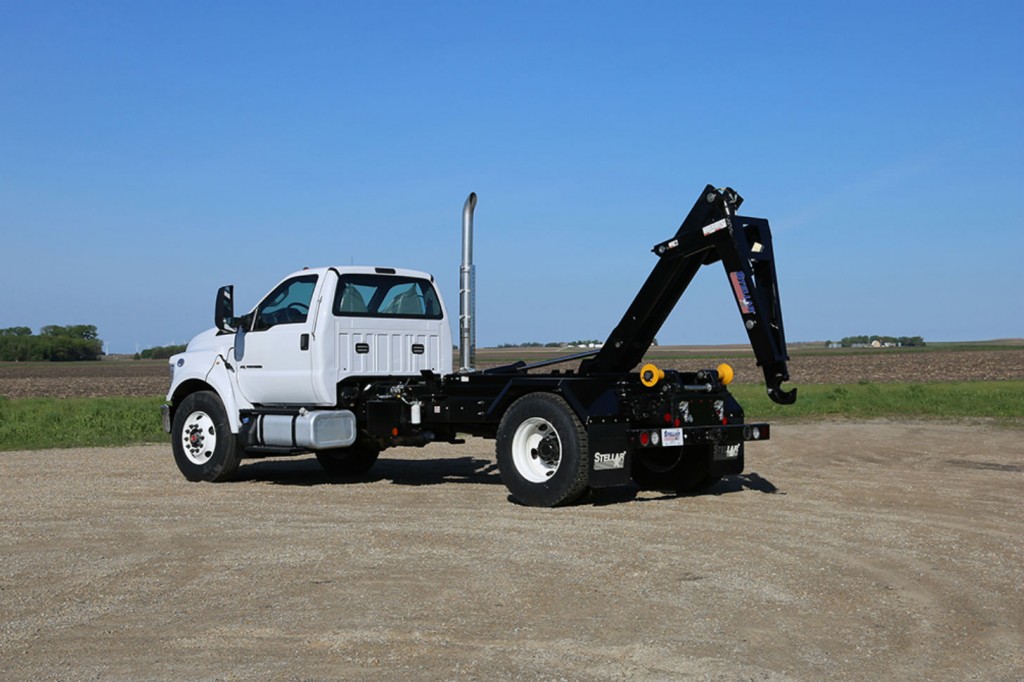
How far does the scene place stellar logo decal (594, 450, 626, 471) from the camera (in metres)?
11.0

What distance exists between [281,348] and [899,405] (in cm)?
1794

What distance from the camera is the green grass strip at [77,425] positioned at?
68.9 feet

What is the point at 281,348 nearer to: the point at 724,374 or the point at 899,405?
the point at 724,374

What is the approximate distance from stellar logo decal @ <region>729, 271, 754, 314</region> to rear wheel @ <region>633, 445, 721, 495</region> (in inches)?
80.8

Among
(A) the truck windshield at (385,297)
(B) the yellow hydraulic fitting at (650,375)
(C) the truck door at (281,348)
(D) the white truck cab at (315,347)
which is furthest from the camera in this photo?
(A) the truck windshield at (385,297)

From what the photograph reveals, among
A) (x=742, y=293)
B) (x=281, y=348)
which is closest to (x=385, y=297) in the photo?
(x=281, y=348)

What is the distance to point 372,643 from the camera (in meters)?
5.98

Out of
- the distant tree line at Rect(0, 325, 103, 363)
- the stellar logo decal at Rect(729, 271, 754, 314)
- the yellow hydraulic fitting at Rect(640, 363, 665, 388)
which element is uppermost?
the distant tree line at Rect(0, 325, 103, 363)

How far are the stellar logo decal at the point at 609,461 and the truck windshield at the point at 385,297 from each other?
3867mm

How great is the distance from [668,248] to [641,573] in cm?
481

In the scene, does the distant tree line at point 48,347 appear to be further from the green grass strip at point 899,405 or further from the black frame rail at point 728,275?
the black frame rail at point 728,275

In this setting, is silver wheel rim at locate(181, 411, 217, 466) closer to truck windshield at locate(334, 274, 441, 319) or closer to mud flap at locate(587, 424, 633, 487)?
truck windshield at locate(334, 274, 441, 319)

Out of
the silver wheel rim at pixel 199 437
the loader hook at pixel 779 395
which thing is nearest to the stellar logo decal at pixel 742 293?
the loader hook at pixel 779 395

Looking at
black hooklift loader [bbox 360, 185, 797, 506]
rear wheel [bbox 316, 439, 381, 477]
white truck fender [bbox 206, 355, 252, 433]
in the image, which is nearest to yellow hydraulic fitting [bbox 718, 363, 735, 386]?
black hooklift loader [bbox 360, 185, 797, 506]
